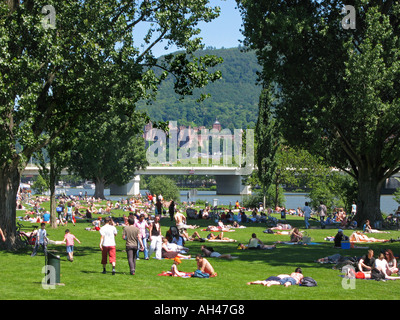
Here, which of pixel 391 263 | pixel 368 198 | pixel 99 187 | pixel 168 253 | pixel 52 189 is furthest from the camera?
pixel 99 187

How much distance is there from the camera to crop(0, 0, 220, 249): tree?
21234 mm

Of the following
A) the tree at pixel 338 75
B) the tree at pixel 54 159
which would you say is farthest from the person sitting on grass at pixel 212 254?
the tree at pixel 338 75

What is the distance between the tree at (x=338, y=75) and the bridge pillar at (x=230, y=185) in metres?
73.3

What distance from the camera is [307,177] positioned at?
69938 millimetres

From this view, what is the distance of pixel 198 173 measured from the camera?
347 ft

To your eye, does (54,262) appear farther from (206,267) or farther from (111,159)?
(111,159)

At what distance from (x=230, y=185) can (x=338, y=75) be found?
8100 cm

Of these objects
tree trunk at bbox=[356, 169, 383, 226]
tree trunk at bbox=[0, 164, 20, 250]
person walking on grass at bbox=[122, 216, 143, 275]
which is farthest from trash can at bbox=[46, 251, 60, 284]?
tree trunk at bbox=[356, 169, 383, 226]

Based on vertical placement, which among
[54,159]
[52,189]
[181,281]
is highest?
[54,159]

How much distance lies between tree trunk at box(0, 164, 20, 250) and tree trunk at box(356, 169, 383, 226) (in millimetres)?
23695

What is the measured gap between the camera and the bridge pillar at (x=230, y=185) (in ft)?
374

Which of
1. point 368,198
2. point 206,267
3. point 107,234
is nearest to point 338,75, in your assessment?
point 368,198

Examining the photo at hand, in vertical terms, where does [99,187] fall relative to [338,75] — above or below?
below

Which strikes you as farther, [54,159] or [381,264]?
[54,159]
